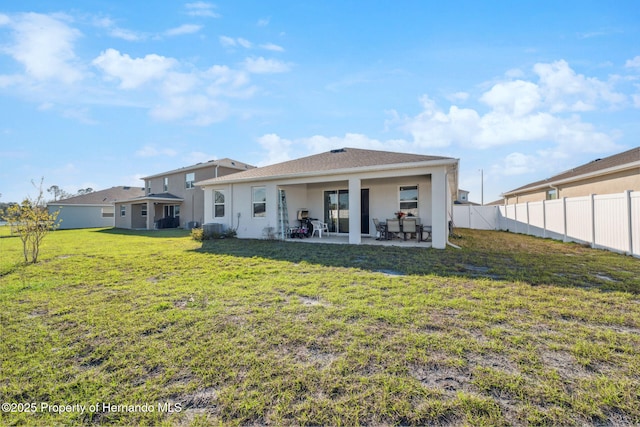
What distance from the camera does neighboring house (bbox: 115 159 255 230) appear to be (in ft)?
74.5

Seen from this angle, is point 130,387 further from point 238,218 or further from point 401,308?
point 238,218

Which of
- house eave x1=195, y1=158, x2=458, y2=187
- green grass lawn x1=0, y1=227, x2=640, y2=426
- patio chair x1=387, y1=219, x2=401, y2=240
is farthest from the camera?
patio chair x1=387, y1=219, x2=401, y2=240

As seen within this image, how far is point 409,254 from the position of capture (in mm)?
7918

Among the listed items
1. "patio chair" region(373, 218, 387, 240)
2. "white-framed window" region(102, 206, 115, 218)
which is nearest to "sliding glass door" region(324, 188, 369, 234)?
"patio chair" region(373, 218, 387, 240)

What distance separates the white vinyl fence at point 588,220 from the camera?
303 inches

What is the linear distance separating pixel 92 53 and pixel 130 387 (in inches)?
407

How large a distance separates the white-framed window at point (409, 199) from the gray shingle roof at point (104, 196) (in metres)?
29.5

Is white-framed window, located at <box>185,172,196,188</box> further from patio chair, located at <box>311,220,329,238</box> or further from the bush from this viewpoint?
patio chair, located at <box>311,220,329,238</box>

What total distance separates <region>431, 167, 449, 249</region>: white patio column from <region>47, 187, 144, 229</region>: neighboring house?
1231 inches

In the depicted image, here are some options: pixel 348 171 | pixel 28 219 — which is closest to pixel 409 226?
pixel 348 171

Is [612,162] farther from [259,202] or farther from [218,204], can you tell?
[218,204]

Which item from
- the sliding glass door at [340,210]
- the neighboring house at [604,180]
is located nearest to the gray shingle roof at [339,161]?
the sliding glass door at [340,210]

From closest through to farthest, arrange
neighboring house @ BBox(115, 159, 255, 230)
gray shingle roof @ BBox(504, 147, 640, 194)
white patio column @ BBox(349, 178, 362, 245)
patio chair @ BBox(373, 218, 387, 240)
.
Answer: white patio column @ BBox(349, 178, 362, 245)
patio chair @ BBox(373, 218, 387, 240)
gray shingle roof @ BBox(504, 147, 640, 194)
neighboring house @ BBox(115, 159, 255, 230)

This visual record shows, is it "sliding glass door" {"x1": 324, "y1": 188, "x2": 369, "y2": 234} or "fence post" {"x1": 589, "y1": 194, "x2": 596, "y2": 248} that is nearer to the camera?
"fence post" {"x1": 589, "y1": 194, "x2": 596, "y2": 248}
